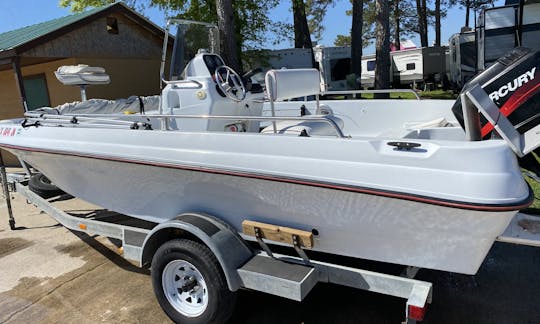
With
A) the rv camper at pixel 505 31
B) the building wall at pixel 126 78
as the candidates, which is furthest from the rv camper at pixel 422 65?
the building wall at pixel 126 78

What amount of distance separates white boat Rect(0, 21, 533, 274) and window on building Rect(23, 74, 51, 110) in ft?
22.7

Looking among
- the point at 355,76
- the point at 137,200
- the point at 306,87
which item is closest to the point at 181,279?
the point at 137,200

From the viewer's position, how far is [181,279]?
2850mm

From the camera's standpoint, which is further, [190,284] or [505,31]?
[505,31]

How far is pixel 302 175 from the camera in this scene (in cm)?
233

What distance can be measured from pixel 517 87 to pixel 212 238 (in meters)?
1.91

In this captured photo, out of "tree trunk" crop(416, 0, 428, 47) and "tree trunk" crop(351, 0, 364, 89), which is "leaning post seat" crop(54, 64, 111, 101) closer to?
"tree trunk" crop(351, 0, 364, 89)

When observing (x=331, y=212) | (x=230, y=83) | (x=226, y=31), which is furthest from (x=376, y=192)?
(x=226, y=31)

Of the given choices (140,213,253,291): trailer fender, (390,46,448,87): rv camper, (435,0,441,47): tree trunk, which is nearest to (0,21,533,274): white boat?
(140,213,253,291): trailer fender

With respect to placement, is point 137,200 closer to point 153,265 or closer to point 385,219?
point 153,265

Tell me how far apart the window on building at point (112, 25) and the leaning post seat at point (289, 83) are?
282 inches

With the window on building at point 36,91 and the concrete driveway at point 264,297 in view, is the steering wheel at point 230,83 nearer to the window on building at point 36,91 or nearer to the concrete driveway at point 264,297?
the concrete driveway at point 264,297

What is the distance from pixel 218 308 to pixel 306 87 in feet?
6.62

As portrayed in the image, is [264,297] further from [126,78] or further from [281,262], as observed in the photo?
[126,78]
